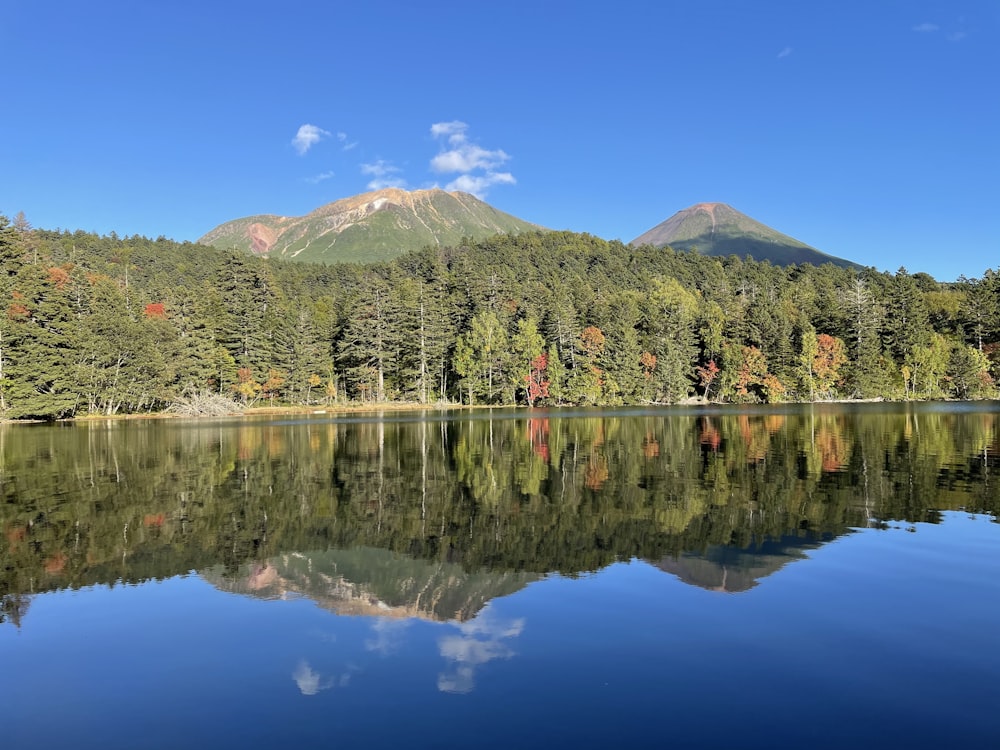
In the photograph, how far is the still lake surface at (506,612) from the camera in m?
6.81

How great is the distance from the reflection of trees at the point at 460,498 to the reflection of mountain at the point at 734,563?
0.43m

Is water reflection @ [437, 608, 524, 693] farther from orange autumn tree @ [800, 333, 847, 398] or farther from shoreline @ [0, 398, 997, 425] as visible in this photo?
orange autumn tree @ [800, 333, 847, 398]

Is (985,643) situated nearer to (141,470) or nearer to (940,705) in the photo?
(940,705)

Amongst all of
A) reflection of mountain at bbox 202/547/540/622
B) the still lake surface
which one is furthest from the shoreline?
reflection of mountain at bbox 202/547/540/622

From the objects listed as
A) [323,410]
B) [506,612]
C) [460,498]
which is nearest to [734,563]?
[506,612]

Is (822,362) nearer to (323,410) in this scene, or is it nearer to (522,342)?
(522,342)

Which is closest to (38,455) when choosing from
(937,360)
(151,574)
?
(151,574)

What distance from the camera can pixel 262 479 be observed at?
23.9m

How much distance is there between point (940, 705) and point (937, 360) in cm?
11086

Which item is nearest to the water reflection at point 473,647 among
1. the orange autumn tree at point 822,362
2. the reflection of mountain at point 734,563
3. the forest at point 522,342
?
the reflection of mountain at point 734,563

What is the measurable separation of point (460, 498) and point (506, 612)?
9.63 meters

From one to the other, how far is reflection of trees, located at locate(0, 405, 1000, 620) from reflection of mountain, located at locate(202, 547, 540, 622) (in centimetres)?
52

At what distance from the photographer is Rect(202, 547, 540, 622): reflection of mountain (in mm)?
10484

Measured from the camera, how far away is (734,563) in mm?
12320
